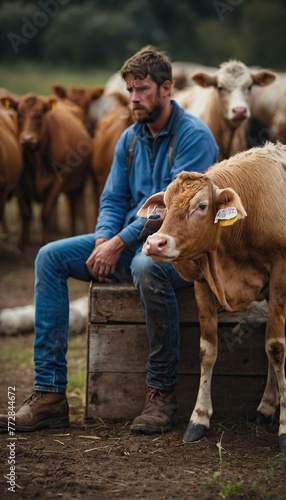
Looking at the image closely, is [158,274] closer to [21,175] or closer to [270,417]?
[270,417]

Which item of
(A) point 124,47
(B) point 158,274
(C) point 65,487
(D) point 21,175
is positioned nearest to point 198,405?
A: (B) point 158,274

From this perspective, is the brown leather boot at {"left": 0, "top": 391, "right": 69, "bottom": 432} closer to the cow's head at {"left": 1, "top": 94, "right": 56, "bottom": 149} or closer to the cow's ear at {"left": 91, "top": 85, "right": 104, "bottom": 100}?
the cow's head at {"left": 1, "top": 94, "right": 56, "bottom": 149}

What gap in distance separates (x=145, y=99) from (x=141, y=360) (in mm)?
1536

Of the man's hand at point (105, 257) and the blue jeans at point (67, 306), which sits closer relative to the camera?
the blue jeans at point (67, 306)

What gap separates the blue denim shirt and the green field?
19676mm

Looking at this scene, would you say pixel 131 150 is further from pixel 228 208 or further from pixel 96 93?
pixel 96 93

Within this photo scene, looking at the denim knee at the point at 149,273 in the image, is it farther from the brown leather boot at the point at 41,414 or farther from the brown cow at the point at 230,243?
the brown leather boot at the point at 41,414

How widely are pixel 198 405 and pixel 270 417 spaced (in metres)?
0.51

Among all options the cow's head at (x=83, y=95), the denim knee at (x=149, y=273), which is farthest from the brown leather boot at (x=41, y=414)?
the cow's head at (x=83, y=95)

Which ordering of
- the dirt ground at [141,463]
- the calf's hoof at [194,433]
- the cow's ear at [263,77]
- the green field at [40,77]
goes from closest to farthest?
1. the dirt ground at [141,463]
2. the calf's hoof at [194,433]
3. the cow's ear at [263,77]
4. the green field at [40,77]

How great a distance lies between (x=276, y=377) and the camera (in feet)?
15.5

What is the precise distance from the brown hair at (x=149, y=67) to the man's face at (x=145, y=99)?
0.03 m

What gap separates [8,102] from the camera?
10438 mm

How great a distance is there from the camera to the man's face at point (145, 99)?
5.06m
